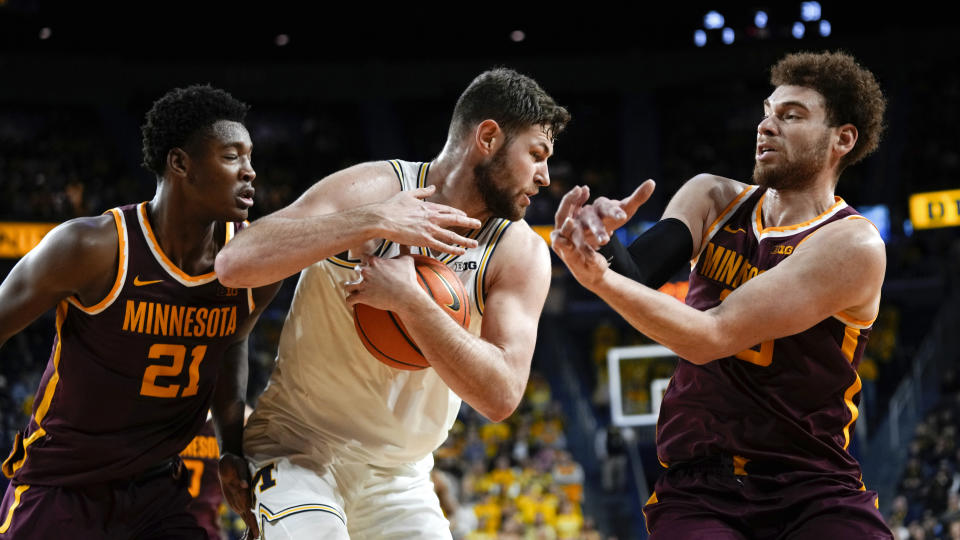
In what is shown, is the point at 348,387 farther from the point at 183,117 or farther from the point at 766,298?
the point at 766,298

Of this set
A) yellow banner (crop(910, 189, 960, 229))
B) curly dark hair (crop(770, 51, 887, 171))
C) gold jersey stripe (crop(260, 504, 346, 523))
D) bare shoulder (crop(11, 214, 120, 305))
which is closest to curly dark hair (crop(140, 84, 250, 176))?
bare shoulder (crop(11, 214, 120, 305))

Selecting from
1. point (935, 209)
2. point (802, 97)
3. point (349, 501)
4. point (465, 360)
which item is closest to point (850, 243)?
point (802, 97)

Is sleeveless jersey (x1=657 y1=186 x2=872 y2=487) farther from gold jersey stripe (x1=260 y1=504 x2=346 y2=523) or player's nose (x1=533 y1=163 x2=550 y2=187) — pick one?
gold jersey stripe (x1=260 y1=504 x2=346 y2=523)

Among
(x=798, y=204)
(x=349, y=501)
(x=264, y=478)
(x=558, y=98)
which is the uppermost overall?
(x=558, y=98)

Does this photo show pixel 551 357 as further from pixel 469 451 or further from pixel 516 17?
pixel 516 17

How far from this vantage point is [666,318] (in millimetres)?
3111

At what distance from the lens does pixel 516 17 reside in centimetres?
2208

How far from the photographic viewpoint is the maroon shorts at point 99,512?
3689 mm

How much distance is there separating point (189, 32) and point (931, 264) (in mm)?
16064

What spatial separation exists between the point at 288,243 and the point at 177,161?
87cm

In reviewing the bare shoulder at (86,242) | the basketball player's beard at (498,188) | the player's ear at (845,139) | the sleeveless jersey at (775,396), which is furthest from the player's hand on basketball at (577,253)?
the bare shoulder at (86,242)

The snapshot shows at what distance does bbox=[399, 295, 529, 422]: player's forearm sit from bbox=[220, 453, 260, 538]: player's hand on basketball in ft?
3.54

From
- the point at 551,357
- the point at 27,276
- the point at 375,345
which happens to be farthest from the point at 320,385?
the point at 551,357

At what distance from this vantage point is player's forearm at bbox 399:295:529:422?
3176mm
